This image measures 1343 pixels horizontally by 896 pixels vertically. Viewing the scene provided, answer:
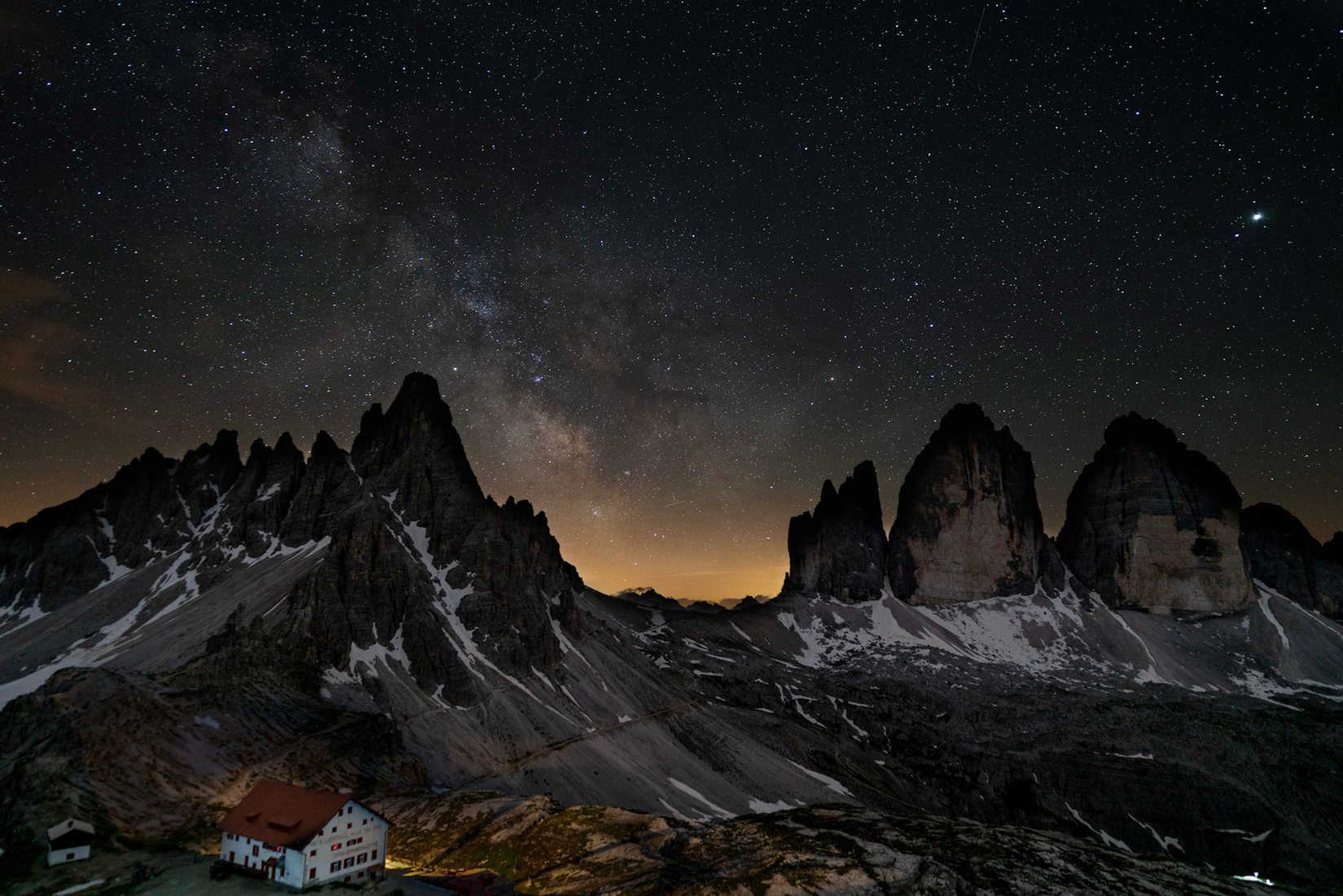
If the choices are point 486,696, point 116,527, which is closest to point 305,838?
point 486,696

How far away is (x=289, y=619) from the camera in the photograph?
331ft

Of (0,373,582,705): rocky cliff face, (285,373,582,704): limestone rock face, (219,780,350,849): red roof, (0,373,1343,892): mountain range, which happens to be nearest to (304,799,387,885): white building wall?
(219,780,350,849): red roof

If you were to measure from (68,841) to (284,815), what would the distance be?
16542mm

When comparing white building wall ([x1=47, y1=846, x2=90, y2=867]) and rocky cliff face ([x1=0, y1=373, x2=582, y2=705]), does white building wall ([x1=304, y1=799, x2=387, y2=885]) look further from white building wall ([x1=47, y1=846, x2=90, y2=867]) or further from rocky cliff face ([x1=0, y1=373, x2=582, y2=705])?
rocky cliff face ([x1=0, y1=373, x2=582, y2=705])

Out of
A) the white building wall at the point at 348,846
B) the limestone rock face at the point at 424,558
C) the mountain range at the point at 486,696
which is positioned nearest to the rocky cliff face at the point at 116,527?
the mountain range at the point at 486,696

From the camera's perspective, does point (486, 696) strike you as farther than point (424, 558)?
No

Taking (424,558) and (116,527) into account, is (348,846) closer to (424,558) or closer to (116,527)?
(424,558)

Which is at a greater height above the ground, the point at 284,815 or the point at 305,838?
the point at 284,815

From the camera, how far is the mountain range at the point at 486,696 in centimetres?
6694

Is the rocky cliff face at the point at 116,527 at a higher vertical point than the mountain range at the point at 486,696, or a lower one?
higher

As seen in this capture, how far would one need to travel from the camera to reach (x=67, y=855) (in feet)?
150

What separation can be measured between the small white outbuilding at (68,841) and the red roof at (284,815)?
11.3 meters

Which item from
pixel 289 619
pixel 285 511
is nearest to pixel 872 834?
pixel 289 619

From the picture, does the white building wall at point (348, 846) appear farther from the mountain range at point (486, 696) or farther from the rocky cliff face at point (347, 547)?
the rocky cliff face at point (347, 547)
